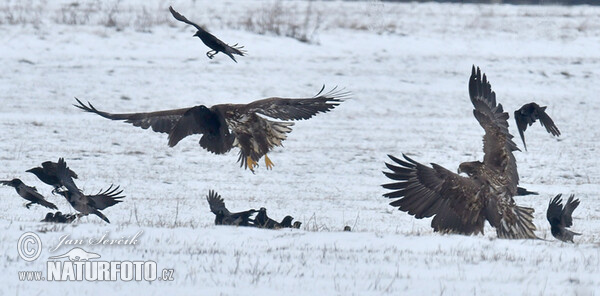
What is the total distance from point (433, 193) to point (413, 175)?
0.22 meters

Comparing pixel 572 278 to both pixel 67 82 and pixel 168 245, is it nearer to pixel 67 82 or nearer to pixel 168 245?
pixel 168 245

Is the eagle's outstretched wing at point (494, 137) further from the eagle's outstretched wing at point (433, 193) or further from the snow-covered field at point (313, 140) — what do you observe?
the snow-covered field at point (313, 140)

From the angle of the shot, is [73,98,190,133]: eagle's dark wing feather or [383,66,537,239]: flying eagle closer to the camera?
[383,66,537,239]: flying eagle

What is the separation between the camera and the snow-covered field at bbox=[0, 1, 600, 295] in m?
7.13

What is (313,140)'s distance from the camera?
54.9 feet

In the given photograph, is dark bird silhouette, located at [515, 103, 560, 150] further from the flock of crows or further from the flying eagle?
the flying eagle

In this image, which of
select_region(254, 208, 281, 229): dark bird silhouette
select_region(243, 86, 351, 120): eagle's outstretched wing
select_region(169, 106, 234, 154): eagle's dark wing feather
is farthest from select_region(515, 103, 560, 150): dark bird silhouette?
select_region(169, 106, 234, 154): eagle's dark wing feather

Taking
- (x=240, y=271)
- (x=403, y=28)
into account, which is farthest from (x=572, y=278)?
(x=403, y=28)

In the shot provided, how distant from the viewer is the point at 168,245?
780 cm

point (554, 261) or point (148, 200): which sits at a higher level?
point (554, 261)

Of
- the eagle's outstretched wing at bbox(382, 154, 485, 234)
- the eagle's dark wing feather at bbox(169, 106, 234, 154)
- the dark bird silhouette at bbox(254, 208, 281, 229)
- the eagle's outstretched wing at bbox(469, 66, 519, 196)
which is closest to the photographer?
the eagle's outstretched wing at bbox(382, 154, 485, 234)

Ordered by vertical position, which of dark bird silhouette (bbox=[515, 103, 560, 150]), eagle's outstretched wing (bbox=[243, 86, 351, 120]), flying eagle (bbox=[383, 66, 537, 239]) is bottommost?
flying eagle (bbox=[383, 66, 537, 239])

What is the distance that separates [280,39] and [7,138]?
28.6ft

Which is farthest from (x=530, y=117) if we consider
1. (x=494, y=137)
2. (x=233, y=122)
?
(x=233, y=122)
